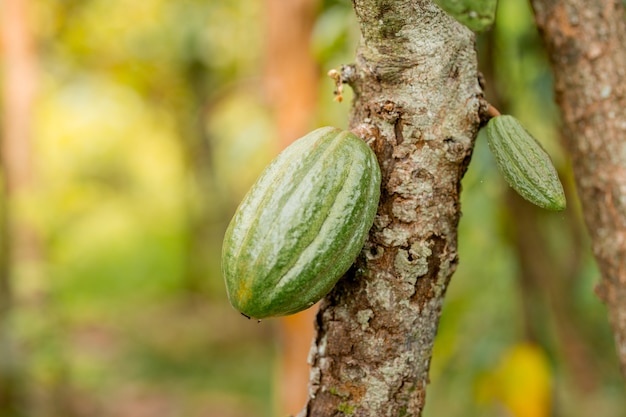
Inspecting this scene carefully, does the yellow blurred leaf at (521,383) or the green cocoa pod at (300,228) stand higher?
the green cocoa pod at (300,228)

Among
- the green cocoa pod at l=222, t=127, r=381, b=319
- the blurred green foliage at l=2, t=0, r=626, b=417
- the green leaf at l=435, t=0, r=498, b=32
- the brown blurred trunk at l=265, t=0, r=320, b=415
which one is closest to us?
the green leaf at l=435, t=0, r=498, b=32

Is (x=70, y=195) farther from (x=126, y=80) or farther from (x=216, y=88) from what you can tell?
(x=216, y=88)

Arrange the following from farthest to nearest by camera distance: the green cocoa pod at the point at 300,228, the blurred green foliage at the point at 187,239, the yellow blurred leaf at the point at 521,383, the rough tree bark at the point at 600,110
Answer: the blurred green foliage at the point at 187,239 → the yellow blurred leaf at the point at 521,383 → the rough tree bark at the point at 600,110 → the green cocoa pod at the point at 300,228

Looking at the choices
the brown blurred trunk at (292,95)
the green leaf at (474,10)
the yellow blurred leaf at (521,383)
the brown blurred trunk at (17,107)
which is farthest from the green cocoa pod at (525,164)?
the brown blurred trunk at (17,107)

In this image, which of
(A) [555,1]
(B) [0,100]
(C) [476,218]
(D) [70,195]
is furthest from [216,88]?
(A) [555,1]

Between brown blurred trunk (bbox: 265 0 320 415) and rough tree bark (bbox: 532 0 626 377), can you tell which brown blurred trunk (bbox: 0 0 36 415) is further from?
rough tree bark (bbox: 532 0 626 377)

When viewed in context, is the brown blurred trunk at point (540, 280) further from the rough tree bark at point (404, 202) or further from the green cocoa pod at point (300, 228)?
the green cocoa pod at point (300, 228)

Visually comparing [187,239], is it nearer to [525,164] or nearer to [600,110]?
[600,110]

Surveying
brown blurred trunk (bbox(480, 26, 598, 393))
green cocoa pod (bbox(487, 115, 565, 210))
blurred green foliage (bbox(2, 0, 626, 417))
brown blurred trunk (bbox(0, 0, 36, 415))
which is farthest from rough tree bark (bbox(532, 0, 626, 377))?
brown blurred trunk (bbox(0, 0, 36, 415))

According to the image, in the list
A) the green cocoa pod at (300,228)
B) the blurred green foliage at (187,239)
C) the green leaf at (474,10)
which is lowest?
the blurred green foliage at (187,239)
